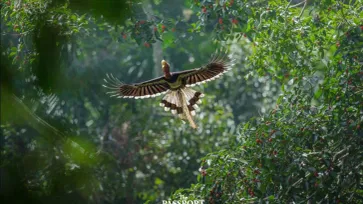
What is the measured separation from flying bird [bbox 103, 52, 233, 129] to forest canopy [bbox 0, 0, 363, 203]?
1.16ft

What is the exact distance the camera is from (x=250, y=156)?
14.5 feet

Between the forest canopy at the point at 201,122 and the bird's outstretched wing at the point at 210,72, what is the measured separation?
316mm

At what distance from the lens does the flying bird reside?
15.6 feet

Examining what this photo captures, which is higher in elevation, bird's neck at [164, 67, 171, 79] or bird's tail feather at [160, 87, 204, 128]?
bird's neck at [164, 67, 171, 79]

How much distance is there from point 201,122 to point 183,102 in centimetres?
352

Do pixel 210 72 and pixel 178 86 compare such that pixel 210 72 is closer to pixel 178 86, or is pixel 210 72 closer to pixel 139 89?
pixel 178 86

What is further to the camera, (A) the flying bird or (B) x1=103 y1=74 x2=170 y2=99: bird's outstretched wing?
(B) x1=103 y1=74 x2=170 y2=99: bird's outstretched wing

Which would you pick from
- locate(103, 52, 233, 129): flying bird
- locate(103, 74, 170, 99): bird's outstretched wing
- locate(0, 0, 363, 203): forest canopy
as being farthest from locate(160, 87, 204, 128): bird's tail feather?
locate(0, 0, 363, 203): forest canopy

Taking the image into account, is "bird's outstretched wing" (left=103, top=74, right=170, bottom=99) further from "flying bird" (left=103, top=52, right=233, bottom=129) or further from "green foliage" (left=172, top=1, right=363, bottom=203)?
"green foliage" (left=172, top=1, right=363, bottom=203)

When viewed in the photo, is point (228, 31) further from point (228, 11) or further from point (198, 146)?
point (198, 146)

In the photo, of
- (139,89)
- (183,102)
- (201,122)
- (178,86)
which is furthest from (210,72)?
(201,122)

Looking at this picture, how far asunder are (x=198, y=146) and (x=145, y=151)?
2.02 feet

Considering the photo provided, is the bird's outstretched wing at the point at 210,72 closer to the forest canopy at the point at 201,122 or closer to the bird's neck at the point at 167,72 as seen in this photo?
the bird's neck at the point at 167,72

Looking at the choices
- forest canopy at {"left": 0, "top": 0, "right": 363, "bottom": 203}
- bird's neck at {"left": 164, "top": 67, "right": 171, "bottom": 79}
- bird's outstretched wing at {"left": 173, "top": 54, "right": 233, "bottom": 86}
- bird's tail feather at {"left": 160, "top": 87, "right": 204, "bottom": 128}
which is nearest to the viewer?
forest canopy at {"left": 0, "top": 0, "right": 363, "bottom": 203}
